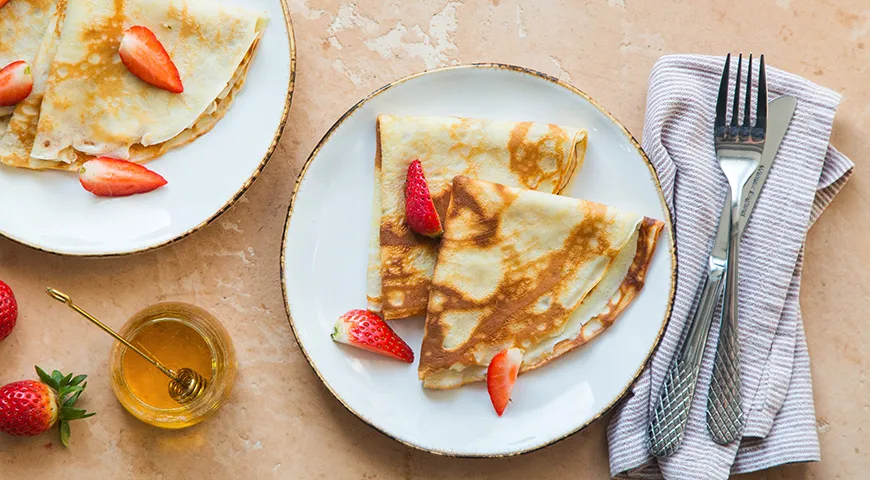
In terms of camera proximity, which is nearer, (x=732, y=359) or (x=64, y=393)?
(x=732, y=359)

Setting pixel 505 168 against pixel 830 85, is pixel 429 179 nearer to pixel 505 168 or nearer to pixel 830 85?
pixel 505 168

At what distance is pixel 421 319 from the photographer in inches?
79.0

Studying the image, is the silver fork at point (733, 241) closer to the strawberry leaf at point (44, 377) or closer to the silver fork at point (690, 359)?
the silver fork at point (690, 359)

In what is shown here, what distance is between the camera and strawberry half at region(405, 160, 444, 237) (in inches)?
73.8

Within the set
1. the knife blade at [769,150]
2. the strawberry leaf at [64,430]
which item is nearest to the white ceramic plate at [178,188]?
the strawberry leaf at [64,430]

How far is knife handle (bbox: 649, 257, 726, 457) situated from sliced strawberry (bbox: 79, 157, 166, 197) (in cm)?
144

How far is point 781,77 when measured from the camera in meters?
2.04

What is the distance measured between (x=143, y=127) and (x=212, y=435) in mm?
866

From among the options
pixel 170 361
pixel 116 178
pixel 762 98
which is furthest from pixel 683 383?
pixel 116 178

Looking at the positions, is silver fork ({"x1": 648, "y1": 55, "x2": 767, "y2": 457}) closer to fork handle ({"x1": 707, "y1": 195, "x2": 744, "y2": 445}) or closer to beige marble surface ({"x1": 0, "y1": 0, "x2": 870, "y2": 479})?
fork handle ({"x1": 707, "y1": 195, "x2": 744, "y2": 445})

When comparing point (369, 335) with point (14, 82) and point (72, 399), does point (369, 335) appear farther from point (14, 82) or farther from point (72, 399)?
point (14, 82)

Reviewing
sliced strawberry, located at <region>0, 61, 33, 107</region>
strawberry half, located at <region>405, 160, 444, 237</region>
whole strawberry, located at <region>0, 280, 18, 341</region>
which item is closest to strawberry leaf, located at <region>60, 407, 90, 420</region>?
whole strawberry, located at <region>0, 280, 18, 341</region>

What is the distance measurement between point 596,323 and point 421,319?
1.50 feet

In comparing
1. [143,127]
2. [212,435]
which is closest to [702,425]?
[212,435]
